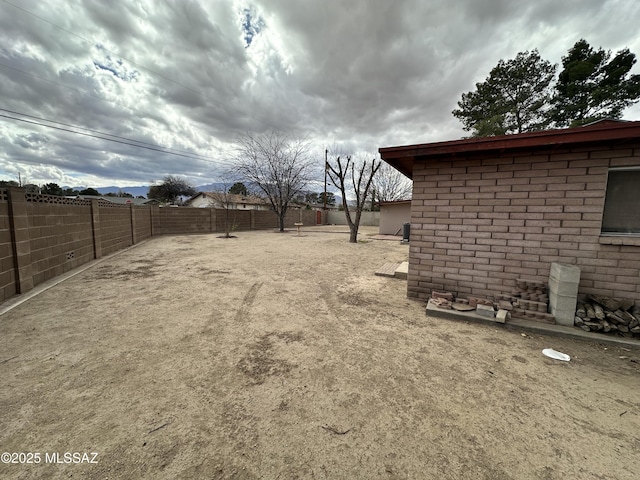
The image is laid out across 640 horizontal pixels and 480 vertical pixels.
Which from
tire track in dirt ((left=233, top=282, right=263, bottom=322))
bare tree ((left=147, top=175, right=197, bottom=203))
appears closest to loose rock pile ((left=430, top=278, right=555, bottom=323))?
tire track in dirt ((left=233, top=282, right=263, bottom=322))

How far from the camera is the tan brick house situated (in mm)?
2914

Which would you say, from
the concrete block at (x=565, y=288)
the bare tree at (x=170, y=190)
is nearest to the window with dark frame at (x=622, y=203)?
the concrete block at (x=565, y=288)

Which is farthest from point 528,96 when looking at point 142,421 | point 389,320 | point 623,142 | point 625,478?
point 142,421

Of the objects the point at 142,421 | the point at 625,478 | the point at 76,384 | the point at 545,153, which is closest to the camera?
the point at 625,478

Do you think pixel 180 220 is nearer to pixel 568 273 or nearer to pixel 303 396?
pixel 303 396

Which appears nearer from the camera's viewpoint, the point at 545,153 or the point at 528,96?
the point at 545,153

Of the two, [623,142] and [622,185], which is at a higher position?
[623,142]

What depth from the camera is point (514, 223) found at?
131 inches

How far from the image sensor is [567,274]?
2838 mm

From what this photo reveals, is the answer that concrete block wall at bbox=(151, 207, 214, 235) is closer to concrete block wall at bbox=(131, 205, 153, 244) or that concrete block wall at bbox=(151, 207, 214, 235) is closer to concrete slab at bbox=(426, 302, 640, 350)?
concrete block wall at bbox=(131, 205, 153, 244)

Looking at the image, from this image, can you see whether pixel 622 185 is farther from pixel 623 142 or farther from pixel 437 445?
pixel 437 445

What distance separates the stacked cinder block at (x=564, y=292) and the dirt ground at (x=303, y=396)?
34cm

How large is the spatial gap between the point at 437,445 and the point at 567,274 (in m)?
2.67

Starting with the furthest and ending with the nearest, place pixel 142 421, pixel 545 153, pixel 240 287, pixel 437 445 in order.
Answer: pixel 240 287 < pixel 545 153 < pixel 142 421 < pixel 437 445
